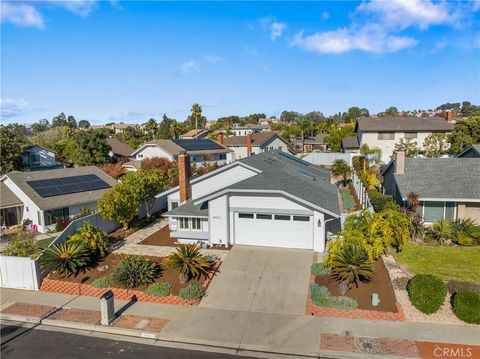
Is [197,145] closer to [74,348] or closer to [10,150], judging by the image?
[10,150]

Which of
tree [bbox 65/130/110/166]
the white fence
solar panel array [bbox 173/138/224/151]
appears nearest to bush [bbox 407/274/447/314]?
the white fence

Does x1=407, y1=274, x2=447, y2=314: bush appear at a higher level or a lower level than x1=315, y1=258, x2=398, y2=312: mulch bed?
higher

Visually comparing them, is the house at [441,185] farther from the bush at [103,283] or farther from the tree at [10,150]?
the tree at [10,150]

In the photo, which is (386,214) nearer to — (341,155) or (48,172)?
(48,172)

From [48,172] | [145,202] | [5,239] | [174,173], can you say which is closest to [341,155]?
[174,173]

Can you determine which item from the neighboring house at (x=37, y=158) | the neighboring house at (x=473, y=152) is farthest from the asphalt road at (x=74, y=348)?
the neighboring house at (x=37, y=158)

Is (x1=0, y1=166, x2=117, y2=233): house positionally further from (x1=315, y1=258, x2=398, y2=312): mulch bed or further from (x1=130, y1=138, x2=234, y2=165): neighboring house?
(x1=130, y1=138, x2=234, y2=165): neighboring house

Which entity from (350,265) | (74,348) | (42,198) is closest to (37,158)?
(42,198)
